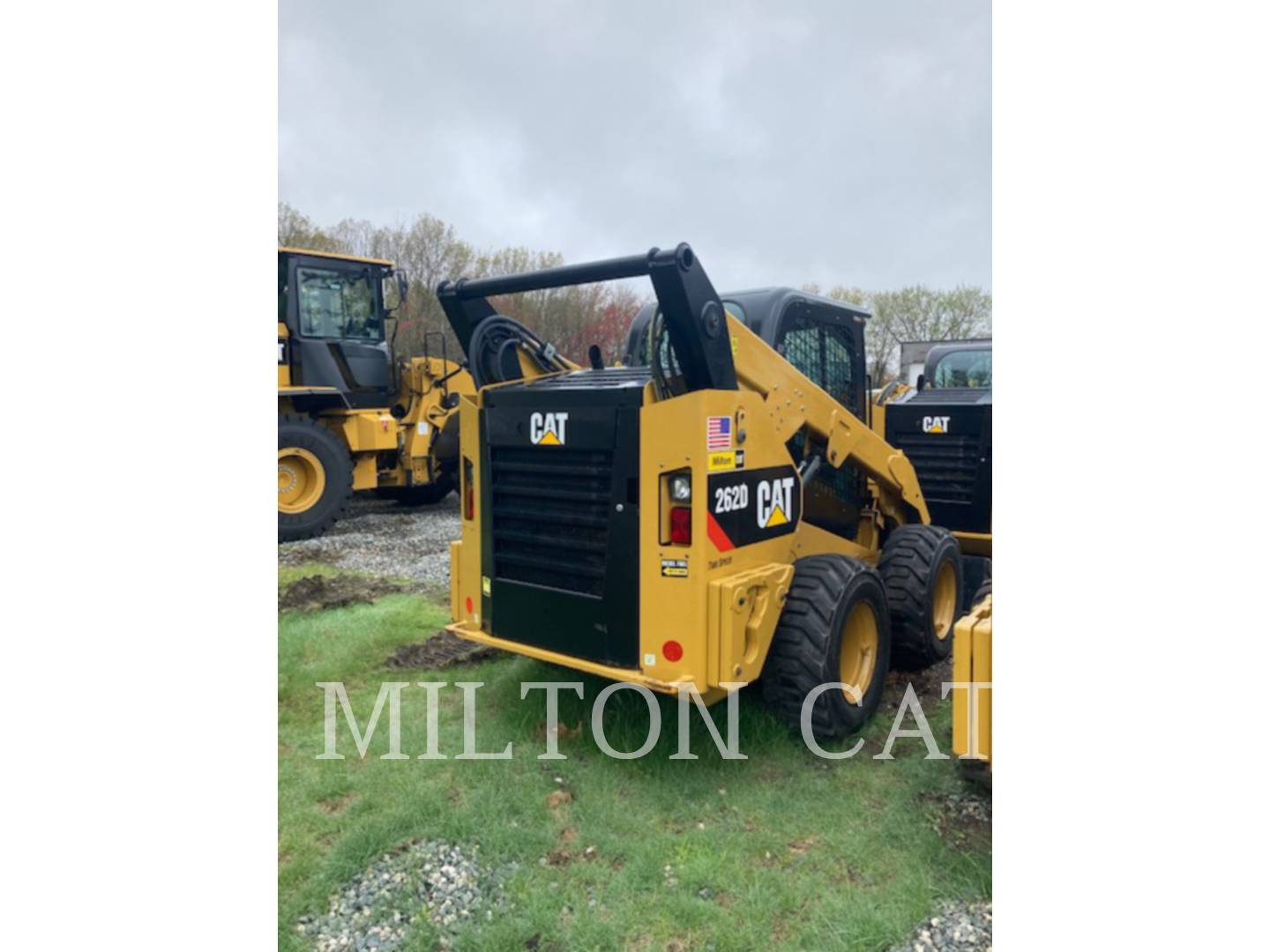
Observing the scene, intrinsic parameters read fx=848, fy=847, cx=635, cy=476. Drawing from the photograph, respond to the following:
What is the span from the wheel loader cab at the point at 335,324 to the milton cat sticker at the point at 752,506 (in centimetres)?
767

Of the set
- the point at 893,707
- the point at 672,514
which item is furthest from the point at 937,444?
the point at 672,514

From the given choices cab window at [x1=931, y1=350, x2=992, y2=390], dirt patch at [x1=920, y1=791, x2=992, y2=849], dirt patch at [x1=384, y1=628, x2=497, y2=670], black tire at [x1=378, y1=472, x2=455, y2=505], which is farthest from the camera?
black tire at [x1=378, y1=472, x2=455, y2=505]

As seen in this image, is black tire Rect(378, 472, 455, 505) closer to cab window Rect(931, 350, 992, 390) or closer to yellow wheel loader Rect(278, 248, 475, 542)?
yellow wheel loader Rect(278, 248, 475, 542)

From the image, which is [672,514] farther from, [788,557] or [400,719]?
[400,719]

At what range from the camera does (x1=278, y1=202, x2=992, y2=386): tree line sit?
20031mm

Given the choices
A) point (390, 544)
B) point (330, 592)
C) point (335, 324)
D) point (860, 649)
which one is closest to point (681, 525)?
point (860, 649)

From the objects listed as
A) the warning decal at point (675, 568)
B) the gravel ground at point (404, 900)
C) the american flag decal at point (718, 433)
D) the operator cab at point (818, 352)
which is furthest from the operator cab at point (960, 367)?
the gravel ground at point (404, 900)

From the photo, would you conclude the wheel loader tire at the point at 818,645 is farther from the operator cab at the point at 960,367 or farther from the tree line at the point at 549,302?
the tree line at the point at 549,302

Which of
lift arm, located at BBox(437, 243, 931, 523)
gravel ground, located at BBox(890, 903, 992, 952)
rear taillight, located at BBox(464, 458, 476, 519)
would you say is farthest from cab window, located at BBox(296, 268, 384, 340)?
gravel ground, located at BBox(890, 903, 992, 952)

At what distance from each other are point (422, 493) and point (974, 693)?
33.9 feet

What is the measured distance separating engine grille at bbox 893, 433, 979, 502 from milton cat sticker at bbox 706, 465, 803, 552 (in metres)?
2.72

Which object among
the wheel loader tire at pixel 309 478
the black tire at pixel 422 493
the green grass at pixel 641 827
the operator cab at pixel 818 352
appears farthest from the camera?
the black tire at pixel 422 493

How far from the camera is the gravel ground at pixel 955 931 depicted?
2619mm

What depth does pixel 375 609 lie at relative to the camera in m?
6.25
